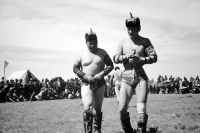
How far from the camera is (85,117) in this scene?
4.63 metres

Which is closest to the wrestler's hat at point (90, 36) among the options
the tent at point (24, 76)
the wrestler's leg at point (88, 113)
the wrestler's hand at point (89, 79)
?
the wrestler's hand at point (89, 79)

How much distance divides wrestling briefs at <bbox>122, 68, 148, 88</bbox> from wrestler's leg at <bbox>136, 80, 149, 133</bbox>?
83 mm

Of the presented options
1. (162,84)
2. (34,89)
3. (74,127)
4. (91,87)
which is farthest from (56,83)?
(91,87)

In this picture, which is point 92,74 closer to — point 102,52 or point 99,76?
point 99,76

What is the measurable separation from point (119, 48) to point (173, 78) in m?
28.1

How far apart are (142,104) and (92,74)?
135 cm

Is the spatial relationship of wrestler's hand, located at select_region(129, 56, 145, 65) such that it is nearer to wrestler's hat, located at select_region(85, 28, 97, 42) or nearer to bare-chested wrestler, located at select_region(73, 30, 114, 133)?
bare-chested wrestler, located at select_region(73, 30, 114, 133)

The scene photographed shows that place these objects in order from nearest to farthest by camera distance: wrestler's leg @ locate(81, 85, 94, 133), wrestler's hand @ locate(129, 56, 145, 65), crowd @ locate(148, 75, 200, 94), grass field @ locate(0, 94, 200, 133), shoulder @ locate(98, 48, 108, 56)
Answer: wrestler's hand @ locate(129, 56, 145, 65) < wrestler's leg @ locate(81, 85, 94, 133) < shoulder @ locate(98, 48, 108, 56) < grass field @ locate(0, 94, 200, 133) < crowd @ locate(148, 75, 200, 94)

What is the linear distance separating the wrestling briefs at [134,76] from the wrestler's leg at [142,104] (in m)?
0.08

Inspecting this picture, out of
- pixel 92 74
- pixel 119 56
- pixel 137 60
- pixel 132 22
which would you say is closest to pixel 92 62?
pixel 92 74

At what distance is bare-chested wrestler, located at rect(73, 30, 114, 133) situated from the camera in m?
4.71

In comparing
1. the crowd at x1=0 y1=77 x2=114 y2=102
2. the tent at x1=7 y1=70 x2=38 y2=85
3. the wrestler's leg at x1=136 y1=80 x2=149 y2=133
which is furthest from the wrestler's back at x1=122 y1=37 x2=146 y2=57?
the tent at x1=7 y1=70 x2=38 y2=85

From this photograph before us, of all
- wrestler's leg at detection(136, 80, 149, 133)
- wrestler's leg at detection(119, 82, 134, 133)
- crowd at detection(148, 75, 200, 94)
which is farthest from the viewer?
crowd at detection(148, 75, 200, 94)

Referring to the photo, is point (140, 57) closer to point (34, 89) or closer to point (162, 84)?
point (34, 89)
